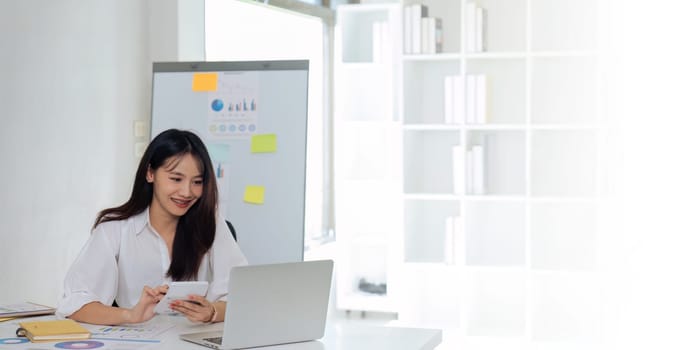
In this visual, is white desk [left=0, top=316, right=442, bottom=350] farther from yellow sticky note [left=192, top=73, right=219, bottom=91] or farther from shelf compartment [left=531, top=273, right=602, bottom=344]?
shelf compartment [left=531, top=273, right=602, bottom=344]

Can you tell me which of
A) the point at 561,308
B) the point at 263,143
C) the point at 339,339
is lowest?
the point at 561,308

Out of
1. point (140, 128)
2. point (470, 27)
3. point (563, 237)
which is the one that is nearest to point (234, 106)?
point (140, 128)

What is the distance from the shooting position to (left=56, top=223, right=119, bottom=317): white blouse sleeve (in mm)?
2713

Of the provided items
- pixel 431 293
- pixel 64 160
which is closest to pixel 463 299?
pixel 431 293

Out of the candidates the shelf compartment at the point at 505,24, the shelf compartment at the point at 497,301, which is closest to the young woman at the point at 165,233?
the shelf compartment at the point at 497,301

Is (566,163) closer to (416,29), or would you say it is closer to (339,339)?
(416,29)

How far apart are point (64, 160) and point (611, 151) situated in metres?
3.46

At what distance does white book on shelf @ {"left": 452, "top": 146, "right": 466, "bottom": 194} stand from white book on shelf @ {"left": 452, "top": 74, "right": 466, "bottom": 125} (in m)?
0.18

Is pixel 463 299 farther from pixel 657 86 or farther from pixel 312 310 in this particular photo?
pixel 312 310

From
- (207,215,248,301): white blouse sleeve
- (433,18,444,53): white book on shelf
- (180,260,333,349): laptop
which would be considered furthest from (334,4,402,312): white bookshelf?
(180,260,333,349): laptop

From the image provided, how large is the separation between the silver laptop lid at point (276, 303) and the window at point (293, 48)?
2.67 meters

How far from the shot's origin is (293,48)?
587 cm

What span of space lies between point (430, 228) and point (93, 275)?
3.71m

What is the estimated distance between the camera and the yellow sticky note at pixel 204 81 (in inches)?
161
